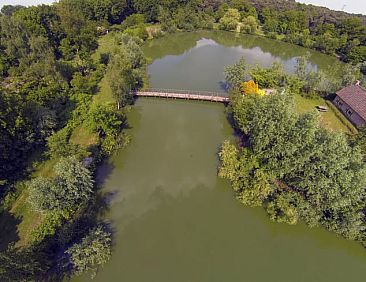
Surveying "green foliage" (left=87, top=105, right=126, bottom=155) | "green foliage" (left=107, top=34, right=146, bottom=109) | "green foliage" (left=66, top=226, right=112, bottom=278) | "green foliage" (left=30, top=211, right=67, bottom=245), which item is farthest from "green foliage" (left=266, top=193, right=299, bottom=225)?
"green foliage" (left=107, top=34, right=146, bottom=109)

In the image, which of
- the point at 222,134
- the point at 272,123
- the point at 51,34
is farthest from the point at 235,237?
the point at 51,34

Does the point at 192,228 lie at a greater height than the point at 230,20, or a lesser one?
lesser

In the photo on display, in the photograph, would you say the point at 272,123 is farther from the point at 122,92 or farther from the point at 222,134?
the point at 122,92

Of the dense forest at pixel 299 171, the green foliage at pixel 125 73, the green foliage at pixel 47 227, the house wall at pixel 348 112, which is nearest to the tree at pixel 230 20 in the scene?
the green foliage at pixel 125 73

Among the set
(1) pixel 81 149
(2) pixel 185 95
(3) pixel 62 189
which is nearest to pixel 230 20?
(2) pixel 185 95

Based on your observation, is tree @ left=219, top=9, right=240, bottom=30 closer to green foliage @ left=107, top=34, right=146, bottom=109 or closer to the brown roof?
green foliage @ left=107, top=34, right=146, bottom=109

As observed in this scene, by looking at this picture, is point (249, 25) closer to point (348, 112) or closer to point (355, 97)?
point (355, 97)
